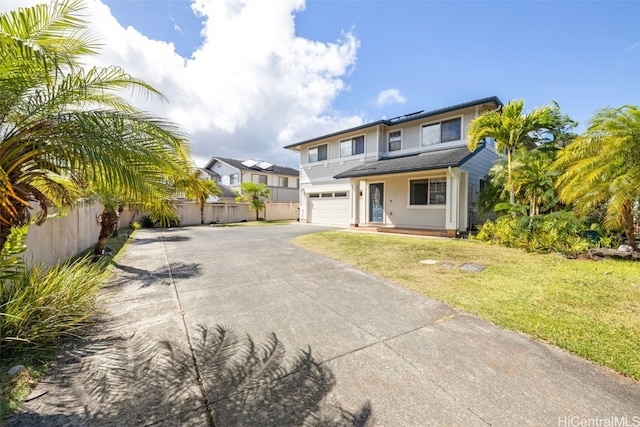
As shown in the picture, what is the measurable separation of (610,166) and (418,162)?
261 inches

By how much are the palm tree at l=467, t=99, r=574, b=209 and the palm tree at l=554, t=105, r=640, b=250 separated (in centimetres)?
232

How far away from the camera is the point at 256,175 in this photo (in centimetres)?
3145

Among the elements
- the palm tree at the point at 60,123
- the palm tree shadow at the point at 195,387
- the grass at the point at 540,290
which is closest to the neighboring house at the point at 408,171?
the grass at the point at 540,290

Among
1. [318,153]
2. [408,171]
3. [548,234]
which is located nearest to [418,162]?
Answer: [408,171]

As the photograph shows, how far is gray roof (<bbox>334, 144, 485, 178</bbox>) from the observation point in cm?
1133

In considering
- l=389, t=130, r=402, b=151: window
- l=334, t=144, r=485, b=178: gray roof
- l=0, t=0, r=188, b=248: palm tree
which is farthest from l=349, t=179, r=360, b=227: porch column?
l=0, t=0, r=188, b=248: palm tree

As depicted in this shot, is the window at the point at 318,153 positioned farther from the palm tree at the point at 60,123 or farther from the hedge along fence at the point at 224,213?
the palm tree at the point at 60,123

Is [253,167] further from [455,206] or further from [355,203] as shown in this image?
[455,206]

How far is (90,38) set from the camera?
11.0 ft

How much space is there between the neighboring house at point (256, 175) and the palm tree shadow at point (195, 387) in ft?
94.1

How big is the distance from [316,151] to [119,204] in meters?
13.5

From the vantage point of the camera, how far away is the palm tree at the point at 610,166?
6.68m

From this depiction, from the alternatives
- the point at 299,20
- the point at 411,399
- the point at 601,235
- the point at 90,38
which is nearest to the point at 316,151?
the point at 299,20

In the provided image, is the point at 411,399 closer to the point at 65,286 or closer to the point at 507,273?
the point at 65,286
